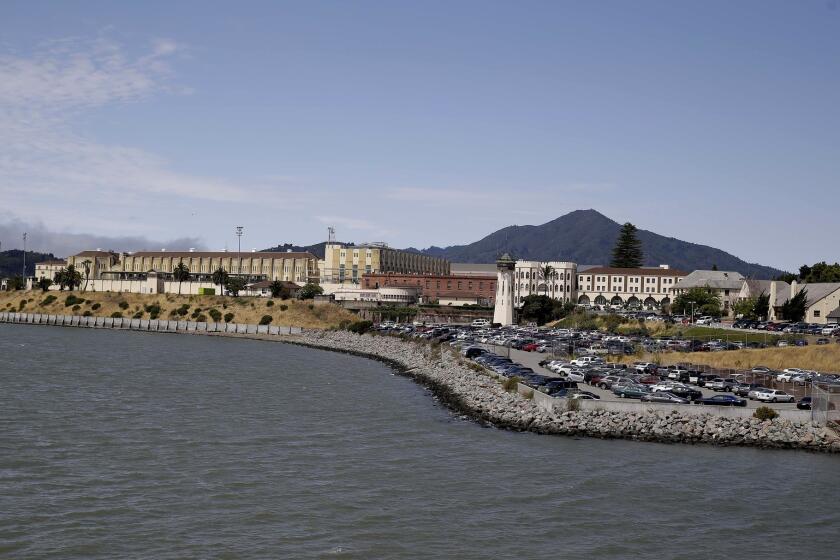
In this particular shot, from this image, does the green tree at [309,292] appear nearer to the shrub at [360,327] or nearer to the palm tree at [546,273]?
the shrub at [360,327]

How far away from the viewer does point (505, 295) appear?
114188 mm

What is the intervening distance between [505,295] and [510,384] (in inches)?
2512

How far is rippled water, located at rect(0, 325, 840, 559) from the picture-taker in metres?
24.6

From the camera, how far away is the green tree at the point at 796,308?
9769 centimetres

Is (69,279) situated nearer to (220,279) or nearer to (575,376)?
(220,279)

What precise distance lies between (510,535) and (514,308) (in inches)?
3697

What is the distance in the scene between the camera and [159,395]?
5066cm

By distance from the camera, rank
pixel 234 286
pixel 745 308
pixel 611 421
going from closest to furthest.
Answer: pixel 611 421
pixel 745 308
pixel 234 286

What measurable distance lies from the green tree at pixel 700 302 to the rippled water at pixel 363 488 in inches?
3304

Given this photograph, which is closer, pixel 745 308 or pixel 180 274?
pixel 745 308

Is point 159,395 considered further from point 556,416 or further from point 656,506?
point 656,506

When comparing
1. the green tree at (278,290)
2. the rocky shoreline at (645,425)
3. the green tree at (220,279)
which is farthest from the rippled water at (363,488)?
the green tree at (220,279)

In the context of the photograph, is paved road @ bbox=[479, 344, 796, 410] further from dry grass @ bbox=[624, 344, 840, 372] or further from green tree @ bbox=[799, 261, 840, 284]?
green tree @ bbox=[799, 261, 840, 284]

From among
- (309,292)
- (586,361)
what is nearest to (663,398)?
(586,361)
